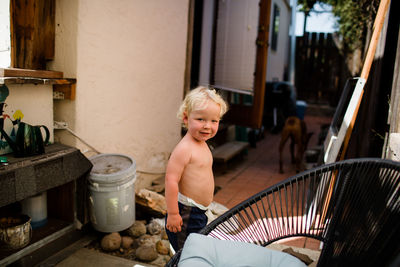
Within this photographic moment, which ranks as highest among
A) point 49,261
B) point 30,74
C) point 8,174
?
point 30,74

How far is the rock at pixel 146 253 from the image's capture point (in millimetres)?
2555

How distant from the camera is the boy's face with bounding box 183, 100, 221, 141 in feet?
5.85

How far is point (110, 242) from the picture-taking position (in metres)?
2.68

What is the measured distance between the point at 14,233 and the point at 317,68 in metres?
14.3

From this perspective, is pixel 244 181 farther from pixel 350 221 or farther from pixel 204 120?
pixel 350 221

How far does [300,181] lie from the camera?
168cm

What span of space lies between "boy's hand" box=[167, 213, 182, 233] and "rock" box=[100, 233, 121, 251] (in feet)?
3.56

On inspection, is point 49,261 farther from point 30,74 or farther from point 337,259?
point 337,259

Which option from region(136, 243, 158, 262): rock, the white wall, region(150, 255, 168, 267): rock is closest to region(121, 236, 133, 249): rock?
region(136, 243, 158, 262): rock

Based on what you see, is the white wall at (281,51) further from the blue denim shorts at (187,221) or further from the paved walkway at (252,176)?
the blue denim shorts at (187,221)

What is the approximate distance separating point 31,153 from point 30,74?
547mm

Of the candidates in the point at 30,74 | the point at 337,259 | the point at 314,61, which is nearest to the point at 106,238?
the point at 30,74

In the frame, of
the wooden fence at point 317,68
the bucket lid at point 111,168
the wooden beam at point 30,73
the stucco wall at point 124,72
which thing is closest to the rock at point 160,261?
the bucket lid at point 111,168

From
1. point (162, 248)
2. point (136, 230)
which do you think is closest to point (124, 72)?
point (136, 230)
